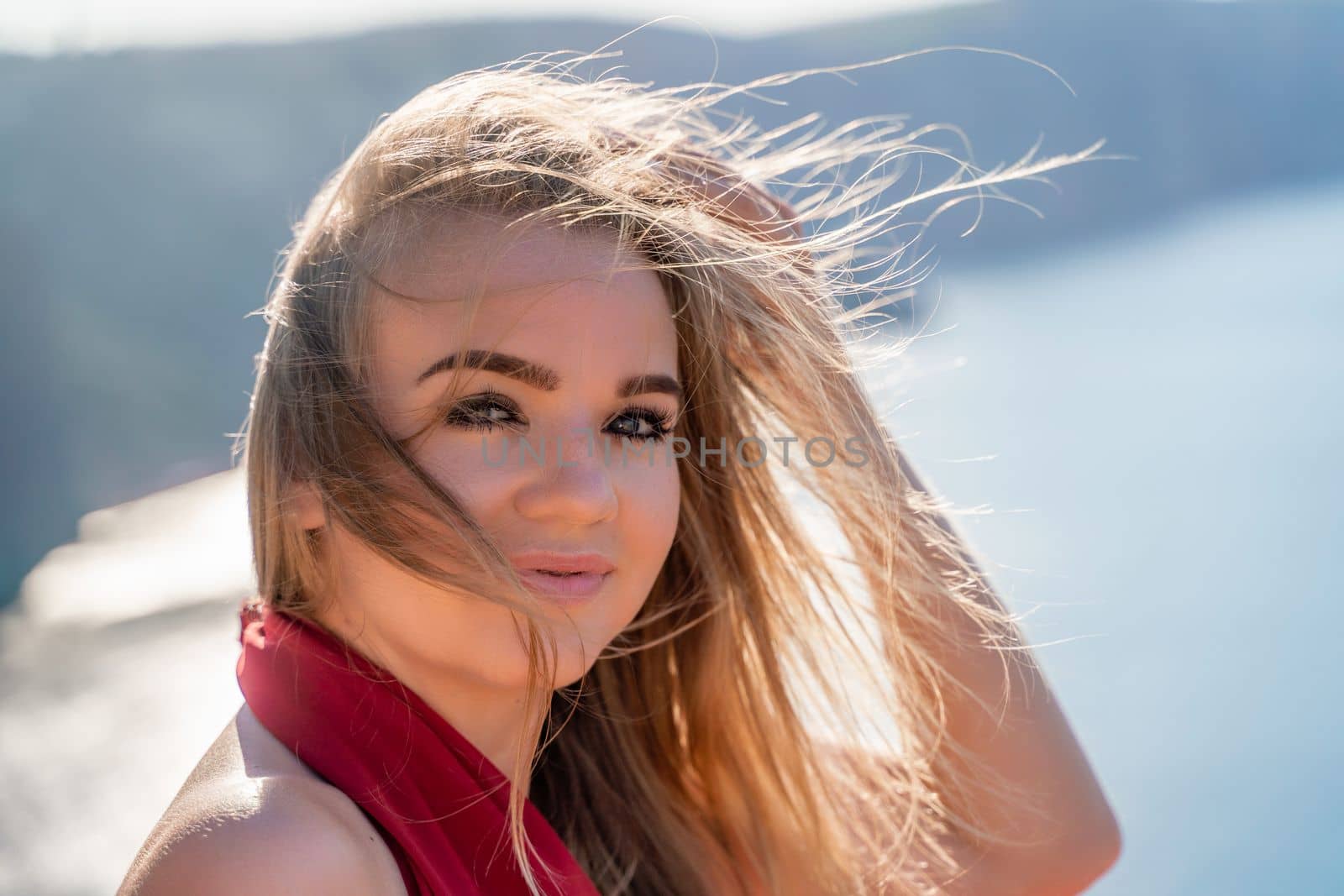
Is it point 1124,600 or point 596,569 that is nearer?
point 596,569

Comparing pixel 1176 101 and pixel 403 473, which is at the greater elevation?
pixel 1176 101

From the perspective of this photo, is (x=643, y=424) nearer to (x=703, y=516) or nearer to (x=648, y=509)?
(x=648, y=509)

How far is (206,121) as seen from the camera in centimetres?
301

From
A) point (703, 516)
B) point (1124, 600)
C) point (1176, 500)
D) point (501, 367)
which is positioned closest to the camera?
point (501, 367)

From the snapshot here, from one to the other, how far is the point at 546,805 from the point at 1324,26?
439 cm

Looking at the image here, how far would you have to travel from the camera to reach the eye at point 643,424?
0.92m

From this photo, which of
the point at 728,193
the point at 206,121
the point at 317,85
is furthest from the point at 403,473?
the point at 317,85

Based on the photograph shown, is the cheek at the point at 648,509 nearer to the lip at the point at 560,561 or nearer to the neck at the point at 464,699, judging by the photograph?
the lip at the point at 560,561

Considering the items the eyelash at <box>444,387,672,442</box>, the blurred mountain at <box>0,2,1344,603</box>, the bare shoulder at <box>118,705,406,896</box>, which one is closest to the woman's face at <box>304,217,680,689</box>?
the eyelash at <box>444,387,672,442</box>

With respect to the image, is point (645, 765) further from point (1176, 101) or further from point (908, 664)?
point (1176, 101)

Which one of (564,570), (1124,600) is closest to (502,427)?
(564,570)

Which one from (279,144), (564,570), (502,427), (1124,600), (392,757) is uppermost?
(279,144)

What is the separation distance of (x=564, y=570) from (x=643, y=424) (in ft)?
0.42

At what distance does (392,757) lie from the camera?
0.85 metres
